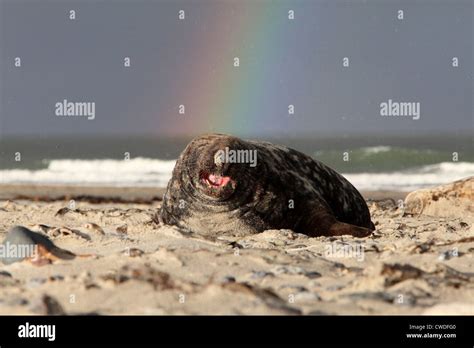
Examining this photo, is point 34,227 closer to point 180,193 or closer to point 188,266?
point 180,193

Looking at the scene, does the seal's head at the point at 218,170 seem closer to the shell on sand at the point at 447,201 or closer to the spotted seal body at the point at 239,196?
the spotted seal body at the point at 239,196

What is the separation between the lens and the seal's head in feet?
25.5

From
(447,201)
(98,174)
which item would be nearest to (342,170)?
(98,174)

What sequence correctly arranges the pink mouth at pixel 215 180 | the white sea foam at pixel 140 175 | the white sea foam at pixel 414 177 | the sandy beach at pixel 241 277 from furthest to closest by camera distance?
the white sea foam at pixel 140 175
the white sea foam at pixel 414 177
the pink mouth at pixel 215 180
the sandy beach at pixel 241 277

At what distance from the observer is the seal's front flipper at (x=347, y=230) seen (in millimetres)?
7703

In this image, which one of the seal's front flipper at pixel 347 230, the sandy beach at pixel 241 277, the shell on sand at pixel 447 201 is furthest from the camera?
the shell on sand at pixel 447 201

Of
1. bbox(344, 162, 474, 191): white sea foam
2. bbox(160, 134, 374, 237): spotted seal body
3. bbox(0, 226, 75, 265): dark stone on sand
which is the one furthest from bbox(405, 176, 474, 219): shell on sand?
bbox(344, 162, 474, 191): white sea foam

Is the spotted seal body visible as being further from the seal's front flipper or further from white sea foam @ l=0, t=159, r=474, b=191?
white sea foam @ l=0, t=159, r=474, b=191

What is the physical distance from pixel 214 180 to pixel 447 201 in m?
4.20

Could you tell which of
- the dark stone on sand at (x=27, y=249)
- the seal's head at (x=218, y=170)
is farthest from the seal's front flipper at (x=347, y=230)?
the dark stone on sand at (x=27, y=249)

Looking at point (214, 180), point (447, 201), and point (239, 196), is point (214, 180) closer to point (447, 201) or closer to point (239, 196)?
point (239, 196)

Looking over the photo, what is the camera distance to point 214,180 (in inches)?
309
